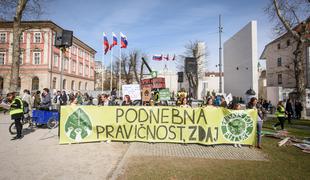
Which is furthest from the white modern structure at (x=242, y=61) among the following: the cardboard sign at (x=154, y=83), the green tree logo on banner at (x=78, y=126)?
the green tree logo on banner at (x=78, y=126)

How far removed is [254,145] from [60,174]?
686 cm

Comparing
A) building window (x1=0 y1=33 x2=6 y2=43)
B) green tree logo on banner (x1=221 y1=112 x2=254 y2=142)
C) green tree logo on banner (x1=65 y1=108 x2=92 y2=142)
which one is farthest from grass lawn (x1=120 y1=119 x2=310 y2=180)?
building window (x1=0 y1=33 x2=6 y2=43)

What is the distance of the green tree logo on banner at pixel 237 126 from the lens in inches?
327

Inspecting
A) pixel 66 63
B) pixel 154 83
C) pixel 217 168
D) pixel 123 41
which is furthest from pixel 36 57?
pixel 217 168

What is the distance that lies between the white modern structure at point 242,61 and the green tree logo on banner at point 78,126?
921 inches

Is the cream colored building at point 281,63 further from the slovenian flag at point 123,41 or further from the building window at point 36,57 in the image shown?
the building window at point 36,57

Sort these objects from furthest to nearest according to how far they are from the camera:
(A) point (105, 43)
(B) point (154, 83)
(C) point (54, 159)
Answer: (A) point (105, 43)
(B) point (154, 83)
(C) point (54, 159)

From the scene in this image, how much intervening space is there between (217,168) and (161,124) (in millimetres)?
3078

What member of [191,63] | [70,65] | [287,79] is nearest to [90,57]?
[70,65]

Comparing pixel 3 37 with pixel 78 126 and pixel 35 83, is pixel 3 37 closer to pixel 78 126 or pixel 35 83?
pixel 35 83

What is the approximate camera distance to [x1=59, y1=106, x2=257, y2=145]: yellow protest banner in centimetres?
827

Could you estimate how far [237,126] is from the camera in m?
8.34

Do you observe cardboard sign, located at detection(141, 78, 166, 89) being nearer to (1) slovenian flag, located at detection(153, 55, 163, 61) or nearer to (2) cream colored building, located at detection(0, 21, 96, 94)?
A: (1) slovenian flag, located at detection(153, 55, 163, 61)

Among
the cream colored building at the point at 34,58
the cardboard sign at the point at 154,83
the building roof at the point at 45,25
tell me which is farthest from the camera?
the cream colored building at the point at 34,58
